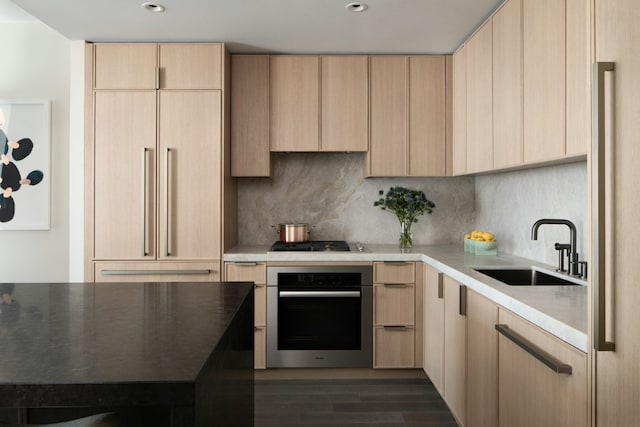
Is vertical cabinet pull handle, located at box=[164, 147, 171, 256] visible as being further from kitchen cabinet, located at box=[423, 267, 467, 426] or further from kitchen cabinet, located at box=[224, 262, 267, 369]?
kitchen cabinet, located at box=[423, 267, 467, 426]

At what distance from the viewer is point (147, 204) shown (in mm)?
3340

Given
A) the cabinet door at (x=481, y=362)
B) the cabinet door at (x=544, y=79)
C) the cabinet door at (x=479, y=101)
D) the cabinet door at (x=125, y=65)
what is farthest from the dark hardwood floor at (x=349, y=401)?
the cabinet door at (x=125, y=65)

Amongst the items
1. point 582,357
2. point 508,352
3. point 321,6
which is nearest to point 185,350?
point 582,357

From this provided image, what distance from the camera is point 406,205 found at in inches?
151

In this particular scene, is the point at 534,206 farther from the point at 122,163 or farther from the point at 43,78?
the point at 43,78

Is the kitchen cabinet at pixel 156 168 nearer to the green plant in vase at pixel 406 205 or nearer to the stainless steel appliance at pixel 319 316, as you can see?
the stainless steel appliance at pixel 319 316

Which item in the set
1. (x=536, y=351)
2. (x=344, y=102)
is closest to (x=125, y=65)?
(x=344, y=102)

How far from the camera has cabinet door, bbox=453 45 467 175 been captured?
3.33m

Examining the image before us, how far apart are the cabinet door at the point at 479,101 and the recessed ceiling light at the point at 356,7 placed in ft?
2.49

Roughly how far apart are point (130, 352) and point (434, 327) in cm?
244

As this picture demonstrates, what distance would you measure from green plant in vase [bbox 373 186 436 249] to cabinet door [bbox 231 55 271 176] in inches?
41.4

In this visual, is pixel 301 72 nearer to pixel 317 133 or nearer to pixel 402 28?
pixel 317 133

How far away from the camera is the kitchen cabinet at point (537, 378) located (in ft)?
4.43

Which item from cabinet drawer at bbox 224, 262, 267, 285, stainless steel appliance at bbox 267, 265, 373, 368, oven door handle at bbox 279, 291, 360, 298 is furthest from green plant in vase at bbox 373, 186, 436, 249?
cabinet drawer at bbox 224, 262, 267, 285
